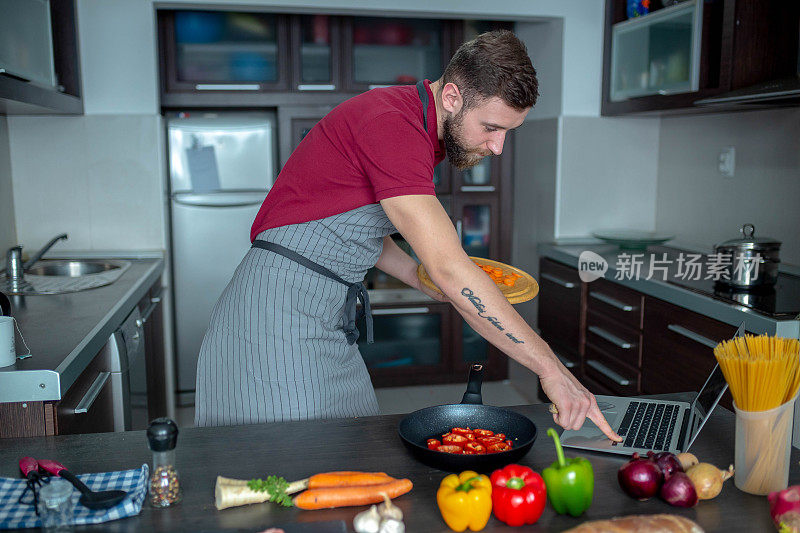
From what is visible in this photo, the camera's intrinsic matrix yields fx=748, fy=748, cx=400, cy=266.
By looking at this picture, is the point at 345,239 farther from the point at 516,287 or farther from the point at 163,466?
the point at 163,466

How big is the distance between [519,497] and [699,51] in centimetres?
234

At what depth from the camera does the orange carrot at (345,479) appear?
1.11 m

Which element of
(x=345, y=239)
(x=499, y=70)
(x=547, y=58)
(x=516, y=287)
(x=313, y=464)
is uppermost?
(x=547, y=58)

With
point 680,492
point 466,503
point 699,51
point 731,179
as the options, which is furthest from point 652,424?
point 731,179

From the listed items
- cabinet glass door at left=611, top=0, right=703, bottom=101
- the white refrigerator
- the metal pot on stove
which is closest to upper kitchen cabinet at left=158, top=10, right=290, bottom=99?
the white refrigerator

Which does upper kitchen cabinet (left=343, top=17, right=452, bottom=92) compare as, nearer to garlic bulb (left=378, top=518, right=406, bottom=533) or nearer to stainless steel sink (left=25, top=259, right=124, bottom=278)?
stainless steel sink (left=25, top=259, right=124, bottom=278)

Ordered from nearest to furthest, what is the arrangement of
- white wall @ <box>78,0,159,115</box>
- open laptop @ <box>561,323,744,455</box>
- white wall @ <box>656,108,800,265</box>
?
open laptop @ <box>561,323,744,455</box>
white wall @ <box>656,108,800,265</box>
white wall @ <box>78,0,159,115</box>

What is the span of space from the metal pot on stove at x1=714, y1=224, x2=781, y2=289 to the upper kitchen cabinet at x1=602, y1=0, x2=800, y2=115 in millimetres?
533

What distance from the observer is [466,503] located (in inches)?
40.0

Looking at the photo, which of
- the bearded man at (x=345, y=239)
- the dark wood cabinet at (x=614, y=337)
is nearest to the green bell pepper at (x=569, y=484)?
the bearded man at (x=345, y=239)

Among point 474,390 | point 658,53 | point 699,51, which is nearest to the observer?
point 474,390

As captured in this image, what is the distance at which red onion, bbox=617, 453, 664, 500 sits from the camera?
3.63 ft

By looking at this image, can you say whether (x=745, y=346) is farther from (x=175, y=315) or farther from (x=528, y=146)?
(x=175, y=315)

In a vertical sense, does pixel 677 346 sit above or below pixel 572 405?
below
